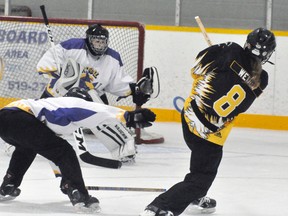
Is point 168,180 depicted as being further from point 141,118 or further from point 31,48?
point 31,48

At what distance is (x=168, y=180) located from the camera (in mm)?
4766

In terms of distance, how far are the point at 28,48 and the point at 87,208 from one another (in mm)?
3852

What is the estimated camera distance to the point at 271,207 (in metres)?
3.97

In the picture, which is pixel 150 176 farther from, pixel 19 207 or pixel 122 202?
pixel 19 207

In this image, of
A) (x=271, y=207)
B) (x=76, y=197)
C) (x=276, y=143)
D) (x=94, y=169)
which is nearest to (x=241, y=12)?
(x=276, y=143)

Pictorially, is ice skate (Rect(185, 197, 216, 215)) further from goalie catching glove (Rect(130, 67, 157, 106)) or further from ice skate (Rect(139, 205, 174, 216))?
goalie catching glove (Rect(130, 67, 157, 106))

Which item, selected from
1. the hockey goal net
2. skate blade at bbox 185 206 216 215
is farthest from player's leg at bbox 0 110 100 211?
the hockey goal net

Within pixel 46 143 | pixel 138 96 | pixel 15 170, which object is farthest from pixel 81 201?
pixel 138 96

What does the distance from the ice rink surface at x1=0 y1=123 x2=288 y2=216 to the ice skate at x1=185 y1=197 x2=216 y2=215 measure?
4 cm

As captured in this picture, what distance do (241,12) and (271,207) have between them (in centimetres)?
449

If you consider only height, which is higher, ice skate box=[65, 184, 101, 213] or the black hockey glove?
ice skate box=[65, 184, 101, 213]

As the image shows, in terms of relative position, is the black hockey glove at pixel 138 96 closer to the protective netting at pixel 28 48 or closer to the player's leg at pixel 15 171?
the protective netting at pixel 28 48

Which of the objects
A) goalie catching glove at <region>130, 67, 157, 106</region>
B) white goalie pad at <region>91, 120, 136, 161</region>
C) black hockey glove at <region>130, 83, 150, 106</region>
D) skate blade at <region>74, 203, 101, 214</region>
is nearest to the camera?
skate blade at <region>74, 203, 101, 214</region>

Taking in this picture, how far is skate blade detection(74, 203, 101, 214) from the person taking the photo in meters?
3.57
